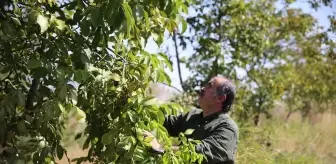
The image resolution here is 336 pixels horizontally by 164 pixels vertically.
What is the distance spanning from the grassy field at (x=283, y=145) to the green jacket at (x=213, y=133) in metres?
2.61

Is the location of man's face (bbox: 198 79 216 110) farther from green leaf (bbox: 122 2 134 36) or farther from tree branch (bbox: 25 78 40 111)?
green leaf (bbox: 122 2 134 36)

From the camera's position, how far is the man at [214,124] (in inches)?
120

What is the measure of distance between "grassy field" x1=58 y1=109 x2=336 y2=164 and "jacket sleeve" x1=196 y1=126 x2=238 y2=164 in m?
2.89

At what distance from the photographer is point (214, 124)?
323 centimetres

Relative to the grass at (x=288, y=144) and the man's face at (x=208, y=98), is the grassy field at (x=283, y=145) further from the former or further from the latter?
the man's face at (x=208, y=98)

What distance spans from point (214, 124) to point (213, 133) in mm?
79

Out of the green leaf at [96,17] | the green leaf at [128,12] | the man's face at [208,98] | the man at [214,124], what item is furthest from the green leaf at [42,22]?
the man's face at [208,98]

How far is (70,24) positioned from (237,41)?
5.52 meters

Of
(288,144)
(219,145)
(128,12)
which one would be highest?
(128,12)

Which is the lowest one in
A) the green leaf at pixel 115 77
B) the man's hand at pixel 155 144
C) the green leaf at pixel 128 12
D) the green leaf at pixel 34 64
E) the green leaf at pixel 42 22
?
the man's hand at pixel 155 144

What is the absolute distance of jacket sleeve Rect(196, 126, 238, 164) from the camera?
2.99 meters

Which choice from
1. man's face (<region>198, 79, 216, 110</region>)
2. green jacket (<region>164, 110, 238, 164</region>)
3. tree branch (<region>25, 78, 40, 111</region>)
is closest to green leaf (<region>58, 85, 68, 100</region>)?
tree branch (<region>25, 78, 40, 111</region>)

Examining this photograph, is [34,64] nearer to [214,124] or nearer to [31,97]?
[31,97]

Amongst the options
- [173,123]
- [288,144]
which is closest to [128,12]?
[173,123]
